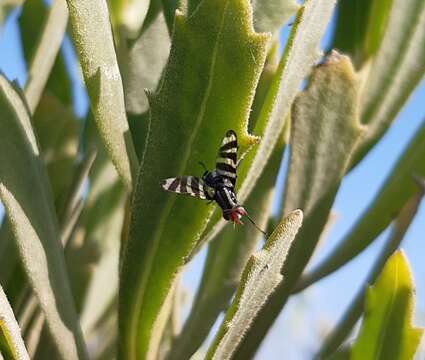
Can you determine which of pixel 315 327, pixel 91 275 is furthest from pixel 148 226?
pixel 315 327

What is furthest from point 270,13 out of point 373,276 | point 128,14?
point 373,276

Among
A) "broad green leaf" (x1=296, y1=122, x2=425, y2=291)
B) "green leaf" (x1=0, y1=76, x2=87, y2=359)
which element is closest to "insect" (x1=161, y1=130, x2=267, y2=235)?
"green leaf" (x1=0, y1=76, x2=87, y2=359)

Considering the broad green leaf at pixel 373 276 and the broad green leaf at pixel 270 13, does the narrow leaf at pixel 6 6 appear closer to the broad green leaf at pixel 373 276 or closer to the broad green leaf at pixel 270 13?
the broad green leaf at pixel 270 13

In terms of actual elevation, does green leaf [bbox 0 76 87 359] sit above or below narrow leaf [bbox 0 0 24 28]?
below

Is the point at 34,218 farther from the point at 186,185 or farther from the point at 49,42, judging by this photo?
the point at 49,42

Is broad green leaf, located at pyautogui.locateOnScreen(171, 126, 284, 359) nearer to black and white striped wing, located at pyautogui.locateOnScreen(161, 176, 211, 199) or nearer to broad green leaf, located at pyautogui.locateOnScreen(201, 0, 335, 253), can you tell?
broad green leaf, located at pyautogui.locateOnScreen(201, 0, 335, 253)

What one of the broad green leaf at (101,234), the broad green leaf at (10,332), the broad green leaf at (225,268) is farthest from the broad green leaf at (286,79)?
the broad green leaf at (101,234)

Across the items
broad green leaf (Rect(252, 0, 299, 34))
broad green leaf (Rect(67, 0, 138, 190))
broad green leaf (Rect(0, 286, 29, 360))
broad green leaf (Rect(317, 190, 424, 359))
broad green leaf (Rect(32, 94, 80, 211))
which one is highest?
broad green leaf (Rect(252, 0, 299, 34))
